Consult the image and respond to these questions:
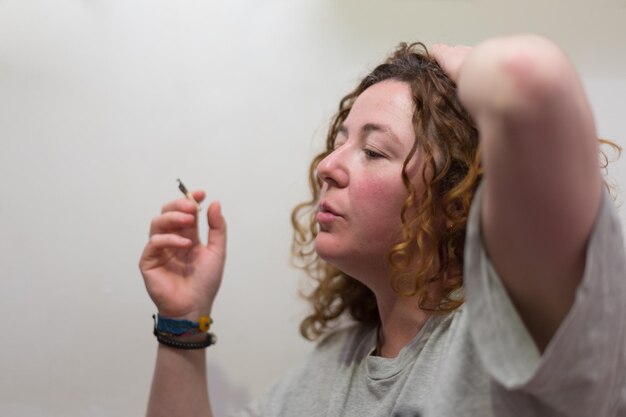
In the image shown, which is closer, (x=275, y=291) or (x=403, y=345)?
(x=403, y=345)

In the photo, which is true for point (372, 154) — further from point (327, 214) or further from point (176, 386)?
point (176, 386)

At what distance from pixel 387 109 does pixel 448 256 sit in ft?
0.76

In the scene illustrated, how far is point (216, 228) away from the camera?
111 cm

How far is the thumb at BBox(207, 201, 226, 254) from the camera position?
110cm

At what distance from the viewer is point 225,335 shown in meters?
1.21

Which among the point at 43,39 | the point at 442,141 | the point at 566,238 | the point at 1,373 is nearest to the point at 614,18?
the point at 442,141

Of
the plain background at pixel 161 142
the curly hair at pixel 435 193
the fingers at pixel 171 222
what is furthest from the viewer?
the plain background at pixel 161 142

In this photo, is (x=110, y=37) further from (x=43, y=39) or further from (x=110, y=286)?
(x=110, y=286)

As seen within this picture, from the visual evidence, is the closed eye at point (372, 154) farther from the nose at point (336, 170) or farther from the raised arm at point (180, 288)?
the raised arm at point (180, 288)

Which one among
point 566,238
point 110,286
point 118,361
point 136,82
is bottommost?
point 118,361

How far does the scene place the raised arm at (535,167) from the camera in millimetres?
492

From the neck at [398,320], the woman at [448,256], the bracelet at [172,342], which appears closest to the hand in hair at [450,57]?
the woman at [448,256]

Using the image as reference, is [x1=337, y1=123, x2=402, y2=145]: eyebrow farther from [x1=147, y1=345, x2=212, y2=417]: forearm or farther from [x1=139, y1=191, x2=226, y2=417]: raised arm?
[x1=147, y1=345, x2=212, y2=417]: forearm

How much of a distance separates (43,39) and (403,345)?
0.80 m
